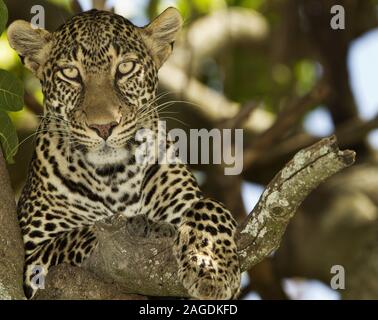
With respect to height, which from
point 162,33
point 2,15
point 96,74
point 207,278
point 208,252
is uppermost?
point 162,33

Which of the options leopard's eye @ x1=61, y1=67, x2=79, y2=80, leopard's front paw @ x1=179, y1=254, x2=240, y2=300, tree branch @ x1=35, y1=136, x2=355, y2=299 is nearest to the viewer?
tree branch @ x1=35, y1=136, x2=355, y2=299

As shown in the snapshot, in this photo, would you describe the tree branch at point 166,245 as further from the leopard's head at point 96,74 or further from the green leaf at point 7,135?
the leopard's head at point 96,74

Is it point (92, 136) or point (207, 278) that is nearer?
point (207, 278)

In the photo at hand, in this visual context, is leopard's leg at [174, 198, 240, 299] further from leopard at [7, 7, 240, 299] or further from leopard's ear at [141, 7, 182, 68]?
leopard's ear at [141, 7, 182, 68]

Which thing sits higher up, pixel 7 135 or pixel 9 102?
pixel 9 102

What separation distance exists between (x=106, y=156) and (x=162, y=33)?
134 centimetres

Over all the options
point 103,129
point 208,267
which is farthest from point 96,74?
point 208,267

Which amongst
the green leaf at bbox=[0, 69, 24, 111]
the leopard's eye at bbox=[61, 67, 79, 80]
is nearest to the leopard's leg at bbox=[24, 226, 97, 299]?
the green leaf at bbox=[0, 69, 24, 111]

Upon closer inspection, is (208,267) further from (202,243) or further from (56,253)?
(56,253)

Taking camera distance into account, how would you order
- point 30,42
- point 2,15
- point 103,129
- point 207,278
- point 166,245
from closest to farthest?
point 207,278 < point 166,245 < point 2,15 < point 103,129 < point 30,42

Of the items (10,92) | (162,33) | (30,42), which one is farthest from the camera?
(162,33)

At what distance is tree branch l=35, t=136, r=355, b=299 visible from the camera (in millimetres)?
6664

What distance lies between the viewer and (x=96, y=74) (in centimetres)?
838
